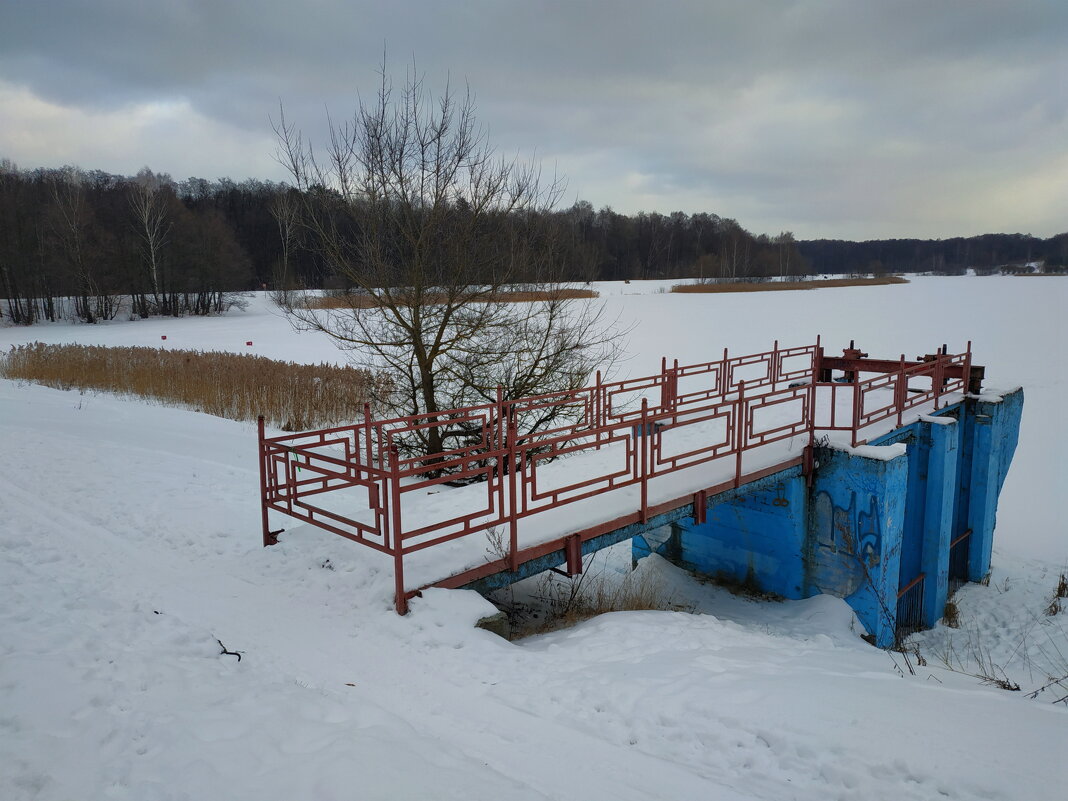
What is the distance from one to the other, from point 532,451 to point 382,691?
598 centimetres

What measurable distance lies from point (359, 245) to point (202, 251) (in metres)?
40.6

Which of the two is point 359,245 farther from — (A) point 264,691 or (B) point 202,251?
(B) point 202,251

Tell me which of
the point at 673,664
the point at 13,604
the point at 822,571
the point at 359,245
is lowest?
the point at 822,571

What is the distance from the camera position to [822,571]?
28.0 ft

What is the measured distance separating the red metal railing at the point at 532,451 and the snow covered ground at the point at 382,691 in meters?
0.55

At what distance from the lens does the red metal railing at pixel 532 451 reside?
5.52m

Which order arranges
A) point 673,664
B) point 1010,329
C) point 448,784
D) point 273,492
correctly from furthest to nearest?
point 1010,329
point 273,492
point 673,664
point 448,784

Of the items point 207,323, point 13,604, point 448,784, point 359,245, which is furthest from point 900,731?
point 207,323

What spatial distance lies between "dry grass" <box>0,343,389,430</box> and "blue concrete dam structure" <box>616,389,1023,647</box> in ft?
18.3

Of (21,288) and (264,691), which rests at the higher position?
(21,288)

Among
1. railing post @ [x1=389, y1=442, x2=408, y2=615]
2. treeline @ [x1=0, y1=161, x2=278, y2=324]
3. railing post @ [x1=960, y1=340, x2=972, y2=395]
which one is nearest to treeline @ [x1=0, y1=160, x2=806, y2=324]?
treeline @ [x1=0, y1=161, x2=278, y2=324]

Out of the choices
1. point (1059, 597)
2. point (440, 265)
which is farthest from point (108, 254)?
point (1059, 597)

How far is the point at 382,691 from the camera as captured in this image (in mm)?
4219

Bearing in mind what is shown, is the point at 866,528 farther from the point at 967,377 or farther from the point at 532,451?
the point at 967,377
